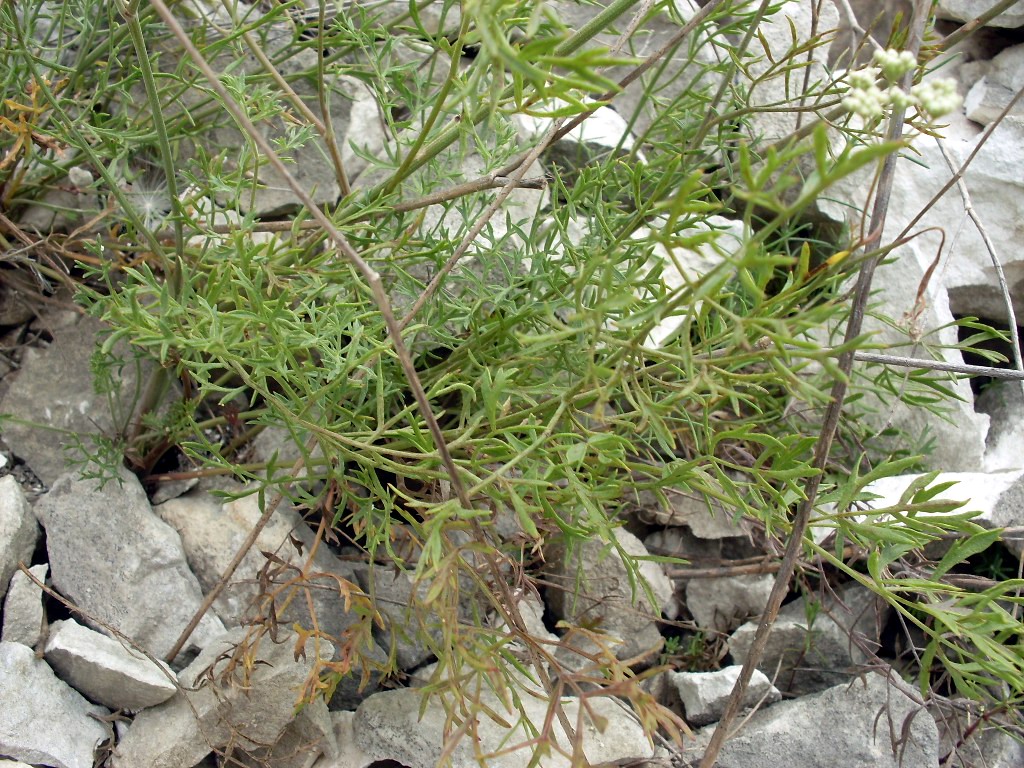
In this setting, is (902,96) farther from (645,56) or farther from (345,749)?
(645,56)

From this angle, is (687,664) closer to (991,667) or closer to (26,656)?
(991,667)

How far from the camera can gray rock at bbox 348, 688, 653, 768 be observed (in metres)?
1.56

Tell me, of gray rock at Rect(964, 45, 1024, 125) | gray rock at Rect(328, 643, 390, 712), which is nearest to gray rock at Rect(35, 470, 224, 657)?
gray rock at Rect(328, 643, 390, 712)

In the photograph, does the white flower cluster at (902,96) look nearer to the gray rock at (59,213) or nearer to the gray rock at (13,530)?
the gray rock at (13,530)

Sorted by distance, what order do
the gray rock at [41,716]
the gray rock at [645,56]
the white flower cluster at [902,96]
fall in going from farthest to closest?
the gray rock at [645,56] < the gray rock at [41,716] < the white flower cluster at [902,96]

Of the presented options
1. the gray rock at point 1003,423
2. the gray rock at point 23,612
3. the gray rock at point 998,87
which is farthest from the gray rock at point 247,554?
the gray rock at point 998,87

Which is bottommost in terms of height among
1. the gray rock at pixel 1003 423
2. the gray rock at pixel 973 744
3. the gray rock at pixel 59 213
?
the gray rock at pixel 973 744

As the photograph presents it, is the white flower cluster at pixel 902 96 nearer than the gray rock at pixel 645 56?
Yes

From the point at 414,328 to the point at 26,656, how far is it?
0.89m

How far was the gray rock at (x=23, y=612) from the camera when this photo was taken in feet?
5.16

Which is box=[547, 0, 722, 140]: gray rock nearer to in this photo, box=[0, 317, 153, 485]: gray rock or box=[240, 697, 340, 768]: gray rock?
box=[0, 317, 153, 485]: gray rock

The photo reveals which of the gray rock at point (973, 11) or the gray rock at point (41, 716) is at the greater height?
the gray rock at point (41, 716)

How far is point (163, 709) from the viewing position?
1.56 m

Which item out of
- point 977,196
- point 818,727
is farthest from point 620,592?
point 977,196
